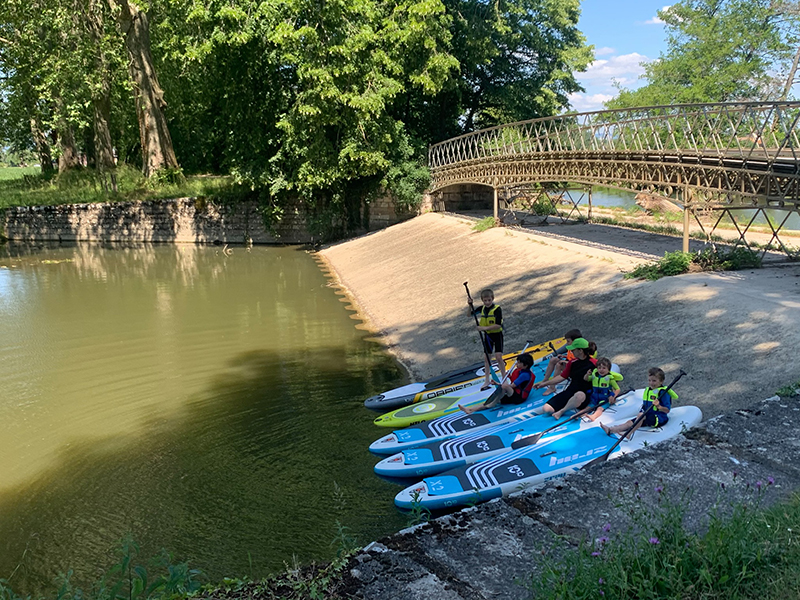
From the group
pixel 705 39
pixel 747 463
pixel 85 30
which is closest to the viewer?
pixel 747 463

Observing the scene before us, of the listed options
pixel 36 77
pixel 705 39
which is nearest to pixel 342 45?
pixel 36 77

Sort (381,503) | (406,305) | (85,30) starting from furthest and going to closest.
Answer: (85,30) → (406,305) → (381,503)

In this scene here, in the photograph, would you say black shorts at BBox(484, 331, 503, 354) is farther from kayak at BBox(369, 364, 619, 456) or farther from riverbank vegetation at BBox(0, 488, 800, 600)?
riverbank vegetation at BBox(0, 488, 800, 600)

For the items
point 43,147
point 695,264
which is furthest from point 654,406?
point 43,147

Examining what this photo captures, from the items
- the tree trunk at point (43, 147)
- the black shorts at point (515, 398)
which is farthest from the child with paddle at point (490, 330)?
the tree trunk at point (43, 147)

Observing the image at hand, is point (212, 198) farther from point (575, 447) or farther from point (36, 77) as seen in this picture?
point (575, 447)

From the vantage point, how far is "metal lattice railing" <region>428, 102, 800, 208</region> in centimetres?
1247

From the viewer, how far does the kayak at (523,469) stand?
687cm

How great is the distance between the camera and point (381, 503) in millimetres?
7520

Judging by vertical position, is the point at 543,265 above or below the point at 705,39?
below

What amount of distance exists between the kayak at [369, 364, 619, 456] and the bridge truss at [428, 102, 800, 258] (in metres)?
6.83

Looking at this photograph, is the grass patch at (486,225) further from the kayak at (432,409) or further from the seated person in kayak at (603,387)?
the seated person in kayak at (603,387)

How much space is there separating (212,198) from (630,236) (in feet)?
67.2

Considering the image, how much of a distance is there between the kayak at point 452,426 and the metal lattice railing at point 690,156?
6.96 meters
